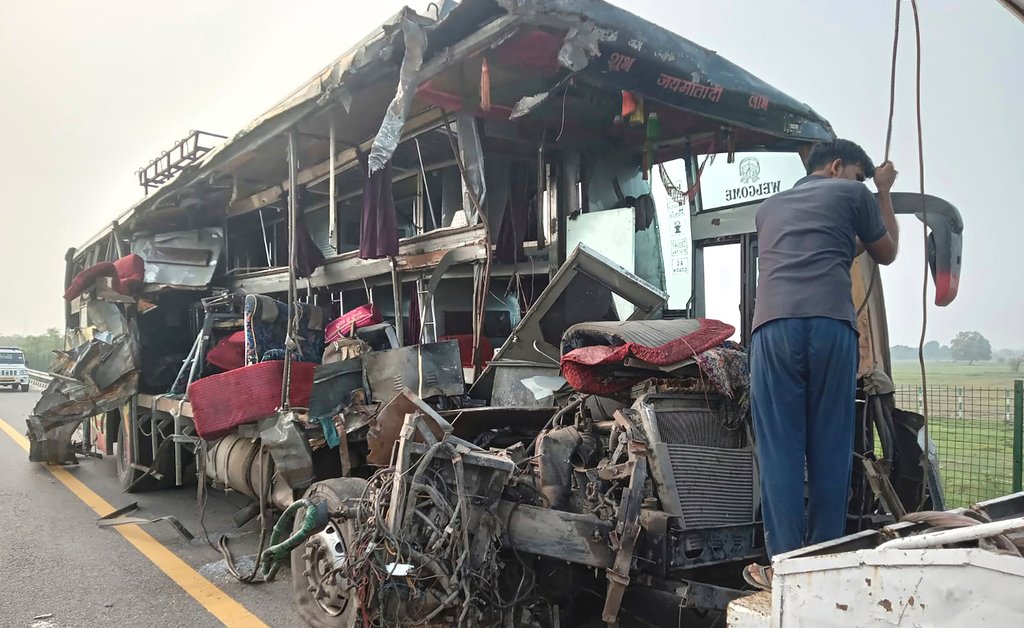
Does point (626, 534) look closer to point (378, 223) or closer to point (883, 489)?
point (883, 489)

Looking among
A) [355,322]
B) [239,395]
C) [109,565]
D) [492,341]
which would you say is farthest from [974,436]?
[109,565]

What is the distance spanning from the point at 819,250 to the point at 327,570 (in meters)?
2.64

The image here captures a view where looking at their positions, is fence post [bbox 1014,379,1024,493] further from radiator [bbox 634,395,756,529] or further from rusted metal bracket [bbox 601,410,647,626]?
rusted metal bracket [bbox 601,410,647,626]

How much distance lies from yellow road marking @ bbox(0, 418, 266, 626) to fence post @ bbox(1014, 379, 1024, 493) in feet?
20.1

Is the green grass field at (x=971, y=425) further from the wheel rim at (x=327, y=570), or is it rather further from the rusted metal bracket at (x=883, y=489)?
the wheel rim at (x=327, y=570)

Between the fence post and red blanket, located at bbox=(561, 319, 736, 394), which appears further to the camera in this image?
the fence post

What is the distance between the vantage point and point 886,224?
2.78 metres

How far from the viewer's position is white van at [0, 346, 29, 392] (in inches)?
986

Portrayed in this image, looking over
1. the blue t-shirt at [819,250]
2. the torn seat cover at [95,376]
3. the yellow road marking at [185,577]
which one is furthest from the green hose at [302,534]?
the torn seat cover at [95,376]

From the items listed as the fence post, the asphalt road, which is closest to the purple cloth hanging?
the asphalt road

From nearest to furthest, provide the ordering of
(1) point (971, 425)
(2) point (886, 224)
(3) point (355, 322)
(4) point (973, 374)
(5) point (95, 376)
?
1. (2) point (886, 224)
2. (4) point (973, 374)
3. (1) point (971, 425)
4. (3) point (355, 322)
5. (5) point (95, 376)

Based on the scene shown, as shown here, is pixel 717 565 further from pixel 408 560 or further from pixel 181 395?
pixel 181 395

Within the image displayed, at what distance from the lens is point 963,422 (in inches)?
250

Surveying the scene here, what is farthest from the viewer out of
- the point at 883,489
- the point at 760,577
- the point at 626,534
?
the point at 883,489
